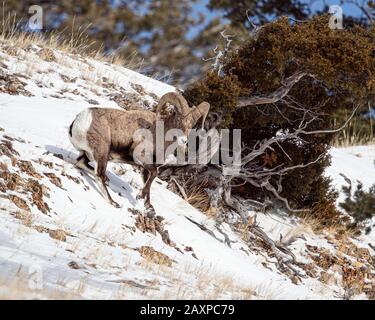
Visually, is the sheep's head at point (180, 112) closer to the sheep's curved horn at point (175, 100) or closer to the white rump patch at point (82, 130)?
the sheep's curved horn at point (175, 100)

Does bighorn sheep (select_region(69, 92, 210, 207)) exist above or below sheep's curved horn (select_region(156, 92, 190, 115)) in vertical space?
below

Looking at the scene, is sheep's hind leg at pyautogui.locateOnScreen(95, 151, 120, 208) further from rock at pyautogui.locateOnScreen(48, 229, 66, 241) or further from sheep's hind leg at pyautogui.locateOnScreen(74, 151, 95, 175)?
rock at pyautogui.locateOnScreen(48, 229, 66, 241)

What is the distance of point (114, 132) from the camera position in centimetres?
888

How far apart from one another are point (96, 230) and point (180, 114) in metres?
2.29

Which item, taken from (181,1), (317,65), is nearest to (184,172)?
(317,65)

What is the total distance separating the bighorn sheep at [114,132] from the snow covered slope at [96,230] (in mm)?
257

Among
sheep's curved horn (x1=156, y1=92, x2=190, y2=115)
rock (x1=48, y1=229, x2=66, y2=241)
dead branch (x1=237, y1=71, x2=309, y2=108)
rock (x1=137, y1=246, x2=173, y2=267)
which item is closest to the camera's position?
rock (x1=48, y1=229, x2=66, y2=241)

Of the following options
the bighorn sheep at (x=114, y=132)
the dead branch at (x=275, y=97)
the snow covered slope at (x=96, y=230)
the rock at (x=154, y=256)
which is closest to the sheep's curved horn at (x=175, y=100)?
the bighorn sheep at (x=114, y=132)

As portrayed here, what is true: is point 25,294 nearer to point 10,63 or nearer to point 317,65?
point 317,65

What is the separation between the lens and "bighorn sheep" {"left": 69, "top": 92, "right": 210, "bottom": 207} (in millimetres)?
8602
